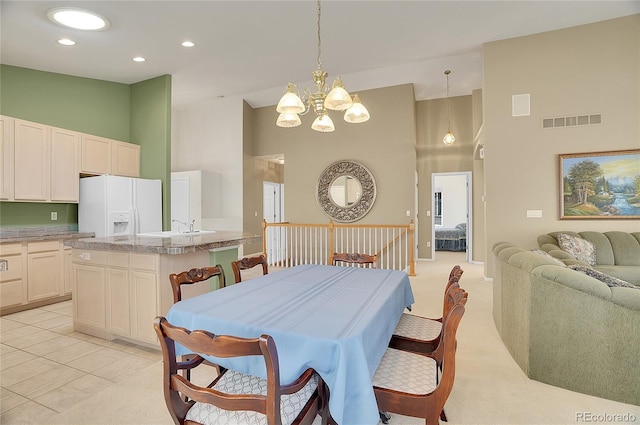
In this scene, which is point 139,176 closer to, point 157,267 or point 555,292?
point 157,267

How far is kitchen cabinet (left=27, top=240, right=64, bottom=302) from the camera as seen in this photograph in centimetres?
407

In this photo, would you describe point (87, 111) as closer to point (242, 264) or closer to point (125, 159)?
point (125, 159)

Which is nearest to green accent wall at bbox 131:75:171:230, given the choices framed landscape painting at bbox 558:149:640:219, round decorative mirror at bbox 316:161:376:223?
round decorative mirror at bbox 316:161:376:223

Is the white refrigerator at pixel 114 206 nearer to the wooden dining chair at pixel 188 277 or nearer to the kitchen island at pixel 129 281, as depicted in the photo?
the kitchen island at pixel 129 281

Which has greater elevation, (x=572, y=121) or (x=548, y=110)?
(x=548, y=110)

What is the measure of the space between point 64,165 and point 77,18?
199 centimetres

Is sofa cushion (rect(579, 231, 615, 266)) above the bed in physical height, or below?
above

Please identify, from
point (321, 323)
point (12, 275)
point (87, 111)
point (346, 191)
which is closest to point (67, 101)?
point (87, 111)

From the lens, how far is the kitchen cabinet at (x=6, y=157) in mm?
3928

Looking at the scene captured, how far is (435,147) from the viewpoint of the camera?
25.9 ft

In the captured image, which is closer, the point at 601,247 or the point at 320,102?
the point at 320,102

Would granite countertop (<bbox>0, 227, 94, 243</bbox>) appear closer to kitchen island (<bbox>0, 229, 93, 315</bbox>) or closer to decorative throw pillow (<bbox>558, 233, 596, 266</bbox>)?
kitchen island (<bbox>0, 229, 93, 315</bbox>)

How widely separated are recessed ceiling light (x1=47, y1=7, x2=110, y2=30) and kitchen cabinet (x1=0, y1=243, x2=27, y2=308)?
8.82ft

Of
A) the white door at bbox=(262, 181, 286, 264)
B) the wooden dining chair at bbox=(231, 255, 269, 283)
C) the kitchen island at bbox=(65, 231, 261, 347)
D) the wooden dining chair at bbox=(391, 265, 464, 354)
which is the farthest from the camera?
the white door at bbox=(262, 181, 286, 264)
